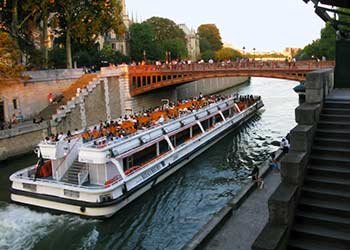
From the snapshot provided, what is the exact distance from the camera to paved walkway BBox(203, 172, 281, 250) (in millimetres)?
11156

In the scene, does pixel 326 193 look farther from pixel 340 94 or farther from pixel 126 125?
pixel 126 125

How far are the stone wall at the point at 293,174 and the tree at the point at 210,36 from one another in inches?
4929

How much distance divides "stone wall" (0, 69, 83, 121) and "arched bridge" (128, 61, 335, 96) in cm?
727

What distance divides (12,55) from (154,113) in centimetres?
1208

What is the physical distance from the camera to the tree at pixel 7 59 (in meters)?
31.2

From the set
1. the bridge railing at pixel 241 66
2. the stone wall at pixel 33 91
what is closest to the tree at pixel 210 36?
the bridge railing at pixel 241 66

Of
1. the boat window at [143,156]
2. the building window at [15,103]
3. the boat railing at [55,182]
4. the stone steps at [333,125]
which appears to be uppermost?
the stone steps at [333,125]

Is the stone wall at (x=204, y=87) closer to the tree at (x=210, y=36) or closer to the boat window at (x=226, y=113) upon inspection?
the boat window at (x=226, y=113)

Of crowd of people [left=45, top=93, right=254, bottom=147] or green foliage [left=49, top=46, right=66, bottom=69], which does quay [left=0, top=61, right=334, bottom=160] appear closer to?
crowd of people [left=45, top=93, right=254, bottom=147]

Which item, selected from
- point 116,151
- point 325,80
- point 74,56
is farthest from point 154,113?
point 74,56

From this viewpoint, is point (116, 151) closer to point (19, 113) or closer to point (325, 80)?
point (325, 80)

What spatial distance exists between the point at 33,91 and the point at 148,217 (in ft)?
76.7

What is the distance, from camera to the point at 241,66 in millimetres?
39500

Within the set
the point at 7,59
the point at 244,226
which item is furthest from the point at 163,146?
the point at 244,226
